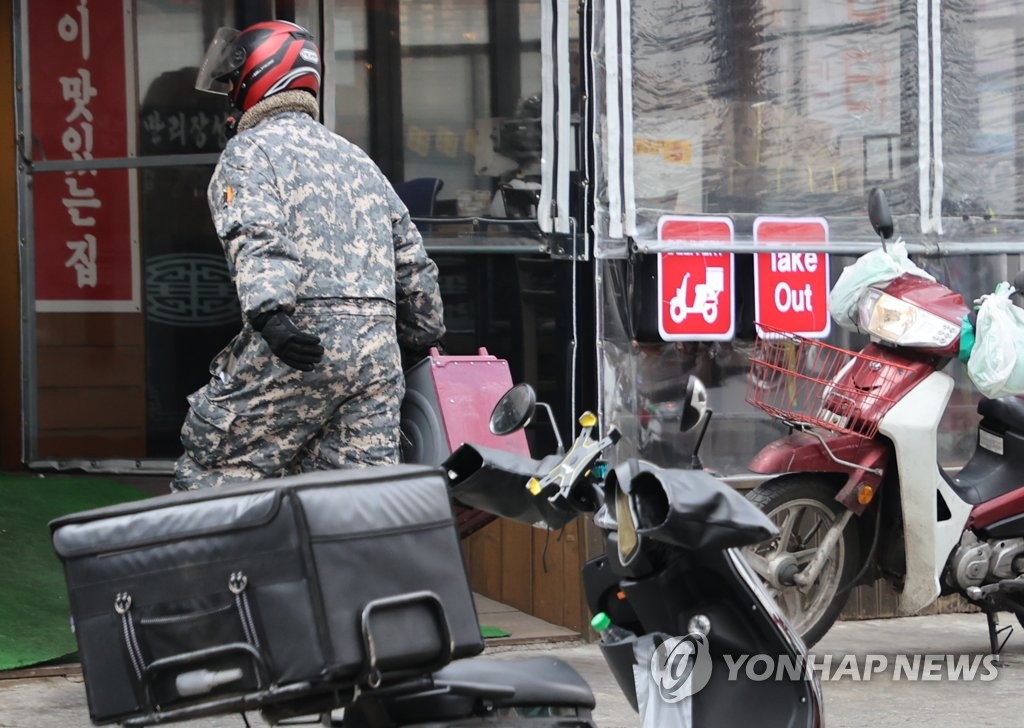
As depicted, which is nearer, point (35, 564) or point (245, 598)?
point (245, 598)

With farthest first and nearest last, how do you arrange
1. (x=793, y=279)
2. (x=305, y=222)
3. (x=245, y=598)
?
1. (x=793, y=279)
2. (x=305, y=222)
3. (x=245, y=598)

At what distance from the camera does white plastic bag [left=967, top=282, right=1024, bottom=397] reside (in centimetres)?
490

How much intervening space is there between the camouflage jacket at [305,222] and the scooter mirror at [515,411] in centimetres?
144

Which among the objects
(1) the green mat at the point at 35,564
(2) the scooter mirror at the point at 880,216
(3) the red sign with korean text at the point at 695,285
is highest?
(2) the scooter mirror at the point at 880,216

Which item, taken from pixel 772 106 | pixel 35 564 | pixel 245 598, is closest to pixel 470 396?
pixel 772 106

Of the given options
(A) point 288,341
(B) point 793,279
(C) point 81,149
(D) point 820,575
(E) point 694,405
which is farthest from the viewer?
(C) point 81,149

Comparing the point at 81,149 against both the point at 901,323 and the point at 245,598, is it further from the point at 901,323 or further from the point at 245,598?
the point at 245,598

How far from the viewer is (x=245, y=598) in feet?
7.72

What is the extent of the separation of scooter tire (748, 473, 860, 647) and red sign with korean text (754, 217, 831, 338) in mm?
923

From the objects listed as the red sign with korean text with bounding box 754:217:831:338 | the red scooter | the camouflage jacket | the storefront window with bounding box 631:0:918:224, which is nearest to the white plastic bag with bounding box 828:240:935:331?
the red scooter

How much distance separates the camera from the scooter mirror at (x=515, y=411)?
268 cm

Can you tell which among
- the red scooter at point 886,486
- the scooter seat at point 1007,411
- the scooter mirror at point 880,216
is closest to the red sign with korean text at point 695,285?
the red scooter at point 886,486

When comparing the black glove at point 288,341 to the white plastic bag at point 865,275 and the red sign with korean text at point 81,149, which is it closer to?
the white plastic bag at point 865,275

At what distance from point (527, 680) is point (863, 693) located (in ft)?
8.89
